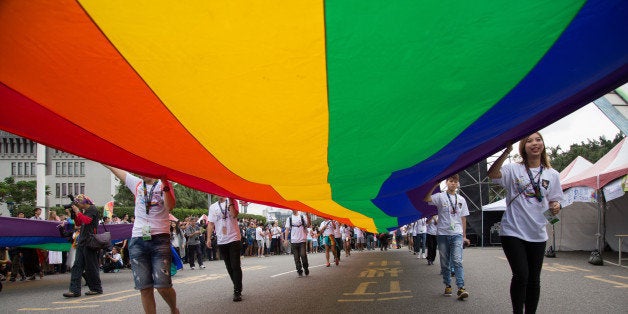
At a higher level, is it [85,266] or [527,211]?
[527,211]

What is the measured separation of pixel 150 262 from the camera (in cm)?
473

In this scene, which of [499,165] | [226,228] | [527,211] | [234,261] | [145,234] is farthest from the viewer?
[226,228]

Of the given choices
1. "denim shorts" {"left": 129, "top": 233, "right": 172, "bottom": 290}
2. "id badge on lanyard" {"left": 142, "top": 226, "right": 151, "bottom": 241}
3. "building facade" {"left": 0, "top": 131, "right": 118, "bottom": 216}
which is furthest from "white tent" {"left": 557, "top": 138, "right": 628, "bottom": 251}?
"building facade" {"left": 0, "top": 131, "right": 118, "bottom": 216}

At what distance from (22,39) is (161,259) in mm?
2900

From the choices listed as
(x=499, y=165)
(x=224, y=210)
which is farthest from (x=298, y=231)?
(x=499, y=165)

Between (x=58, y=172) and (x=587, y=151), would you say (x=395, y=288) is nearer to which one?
(x=587, y=151)

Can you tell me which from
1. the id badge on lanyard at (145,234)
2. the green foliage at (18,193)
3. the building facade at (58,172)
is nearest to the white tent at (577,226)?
the id badge on lanyard at (145,234)

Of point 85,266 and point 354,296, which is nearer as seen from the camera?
point 354,296

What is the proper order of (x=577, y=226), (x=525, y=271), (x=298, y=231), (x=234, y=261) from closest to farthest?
(x=525, y=271) → (x=234, y=261) → (x=298, y=231) → (x=577, y=226)

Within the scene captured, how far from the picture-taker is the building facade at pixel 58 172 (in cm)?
7894

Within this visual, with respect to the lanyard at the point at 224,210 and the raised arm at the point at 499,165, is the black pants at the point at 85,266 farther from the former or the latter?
the raised arm at the point at 499,165

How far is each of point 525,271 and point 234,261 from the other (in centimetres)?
497

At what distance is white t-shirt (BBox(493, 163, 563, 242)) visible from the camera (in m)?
4.02

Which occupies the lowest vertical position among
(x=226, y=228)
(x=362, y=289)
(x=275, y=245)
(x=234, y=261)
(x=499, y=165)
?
(x=275, y=245)
